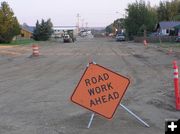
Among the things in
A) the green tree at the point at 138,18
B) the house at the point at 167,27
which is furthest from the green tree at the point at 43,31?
the house at the point at 167,27

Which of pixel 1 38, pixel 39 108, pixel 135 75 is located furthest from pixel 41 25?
pixel 39 108

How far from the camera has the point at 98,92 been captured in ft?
30.6

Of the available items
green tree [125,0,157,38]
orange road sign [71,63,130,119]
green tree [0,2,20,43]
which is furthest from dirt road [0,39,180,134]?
green tree [125,0,157,38]

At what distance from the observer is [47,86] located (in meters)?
16.2

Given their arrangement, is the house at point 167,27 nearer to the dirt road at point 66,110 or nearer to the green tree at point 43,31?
the green tree at point 43,31

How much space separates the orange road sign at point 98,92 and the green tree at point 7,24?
66.6m

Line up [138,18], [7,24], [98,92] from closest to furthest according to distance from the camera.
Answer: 1. [98,92]
2. [7,24]
3. [138,18]

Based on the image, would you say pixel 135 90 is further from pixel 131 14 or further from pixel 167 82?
pixel 131 14

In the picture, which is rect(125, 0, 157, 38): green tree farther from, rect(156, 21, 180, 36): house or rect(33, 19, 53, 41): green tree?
rect(33, 19, 53, 41): green tree

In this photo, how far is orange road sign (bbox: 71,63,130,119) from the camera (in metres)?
9.30

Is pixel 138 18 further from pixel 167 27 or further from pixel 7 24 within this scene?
pixel 7 24

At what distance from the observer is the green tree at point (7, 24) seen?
246 ft

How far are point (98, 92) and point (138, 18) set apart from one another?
92.4m

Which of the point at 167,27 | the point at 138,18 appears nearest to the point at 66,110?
the point at 167,27
